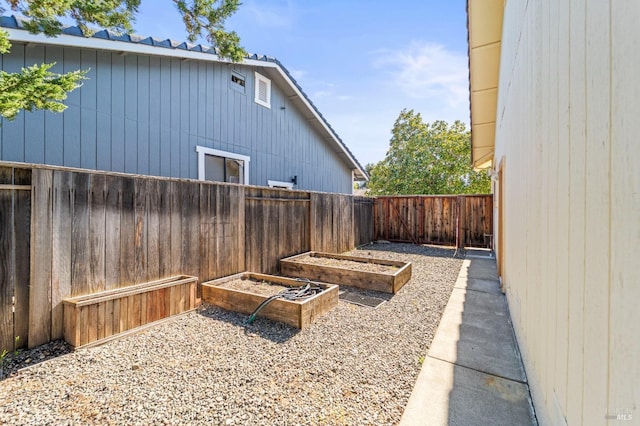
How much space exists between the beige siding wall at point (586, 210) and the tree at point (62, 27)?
340 centimetres

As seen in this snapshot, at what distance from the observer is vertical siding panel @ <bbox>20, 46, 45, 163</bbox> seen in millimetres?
4211

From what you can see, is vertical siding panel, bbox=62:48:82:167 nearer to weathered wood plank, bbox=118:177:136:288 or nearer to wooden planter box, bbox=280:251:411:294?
weathered wood plank, bbox=118:177:136:288

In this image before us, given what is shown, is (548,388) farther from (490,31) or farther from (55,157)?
(55,157)

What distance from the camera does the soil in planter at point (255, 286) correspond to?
13.7 feet

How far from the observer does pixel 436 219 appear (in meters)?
10.3

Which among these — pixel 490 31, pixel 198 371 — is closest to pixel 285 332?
pixel 198 371

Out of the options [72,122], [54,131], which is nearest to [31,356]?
[54,131]

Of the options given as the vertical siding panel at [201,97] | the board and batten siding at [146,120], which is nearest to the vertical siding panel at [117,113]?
the board and batten siding at [146,120]

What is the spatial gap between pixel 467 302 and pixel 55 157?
22.7 feet

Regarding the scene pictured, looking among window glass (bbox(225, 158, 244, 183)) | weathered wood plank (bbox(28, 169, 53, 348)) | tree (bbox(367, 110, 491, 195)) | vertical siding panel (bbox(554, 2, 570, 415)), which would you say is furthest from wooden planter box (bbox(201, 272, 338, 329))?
tree (bbox(367, 110, 491, 195))

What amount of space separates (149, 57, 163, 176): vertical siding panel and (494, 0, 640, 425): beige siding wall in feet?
20.4

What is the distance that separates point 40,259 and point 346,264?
4769mm

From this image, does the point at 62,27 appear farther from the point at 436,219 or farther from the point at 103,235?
the point at 436,219

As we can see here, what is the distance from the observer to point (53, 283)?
2.82 metres
